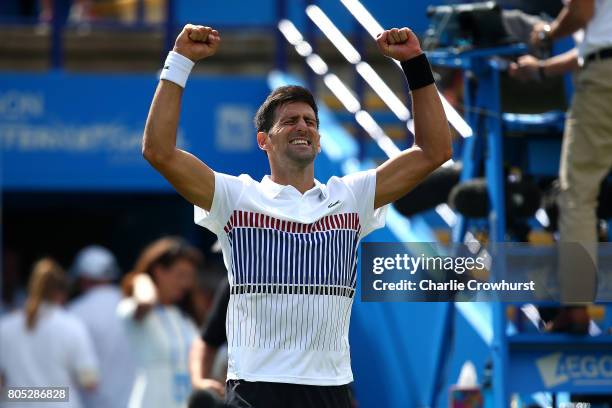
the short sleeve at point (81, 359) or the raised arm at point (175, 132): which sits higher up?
the raised arm at point (175, 132)

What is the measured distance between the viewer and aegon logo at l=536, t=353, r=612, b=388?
7.20 m

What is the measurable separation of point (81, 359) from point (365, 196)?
525 centimetres

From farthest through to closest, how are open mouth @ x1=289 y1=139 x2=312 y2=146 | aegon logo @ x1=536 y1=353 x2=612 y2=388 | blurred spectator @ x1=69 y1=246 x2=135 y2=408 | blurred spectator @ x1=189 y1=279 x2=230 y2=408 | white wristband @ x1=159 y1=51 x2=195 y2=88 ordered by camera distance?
blurred spectator @ x1=69 y1=246 x2=135 y2=408
aegon logo @ x1=536 y1=353 x2=612 y2=388
blurred spectator @ x1=189 y1=279 x2=230 y2=408
open mouth @ x1=289 y1=139 x2=312 y2=146
white wristband @ x1=159 y1=51 x2=195 y2=88

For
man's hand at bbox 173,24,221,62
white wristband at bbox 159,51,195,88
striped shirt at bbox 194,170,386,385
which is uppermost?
man's hand at bbox 173,24,221,62

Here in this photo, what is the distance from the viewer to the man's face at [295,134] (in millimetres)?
5484

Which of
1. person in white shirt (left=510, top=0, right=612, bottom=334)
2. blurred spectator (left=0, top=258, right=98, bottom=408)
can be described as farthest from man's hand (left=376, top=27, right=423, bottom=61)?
blurred spectator (left=0, top=258, right=98, bottom=408)

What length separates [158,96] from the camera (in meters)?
5.38

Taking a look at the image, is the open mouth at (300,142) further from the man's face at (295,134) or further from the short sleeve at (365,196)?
the short sleeve at (365,196)

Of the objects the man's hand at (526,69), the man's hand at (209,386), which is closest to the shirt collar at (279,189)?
the man's hand at (209,386)

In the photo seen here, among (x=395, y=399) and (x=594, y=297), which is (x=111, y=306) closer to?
(x=395, y=399)

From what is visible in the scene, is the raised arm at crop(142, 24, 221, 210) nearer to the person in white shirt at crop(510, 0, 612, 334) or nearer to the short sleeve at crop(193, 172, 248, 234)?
the short sleeve at crop(193, 172, 248, 234)

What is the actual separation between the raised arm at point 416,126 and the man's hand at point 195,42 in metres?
0.66

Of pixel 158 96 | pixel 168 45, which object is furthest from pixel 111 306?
pixel 158 96

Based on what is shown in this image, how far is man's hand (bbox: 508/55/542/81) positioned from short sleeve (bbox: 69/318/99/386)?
422cm
